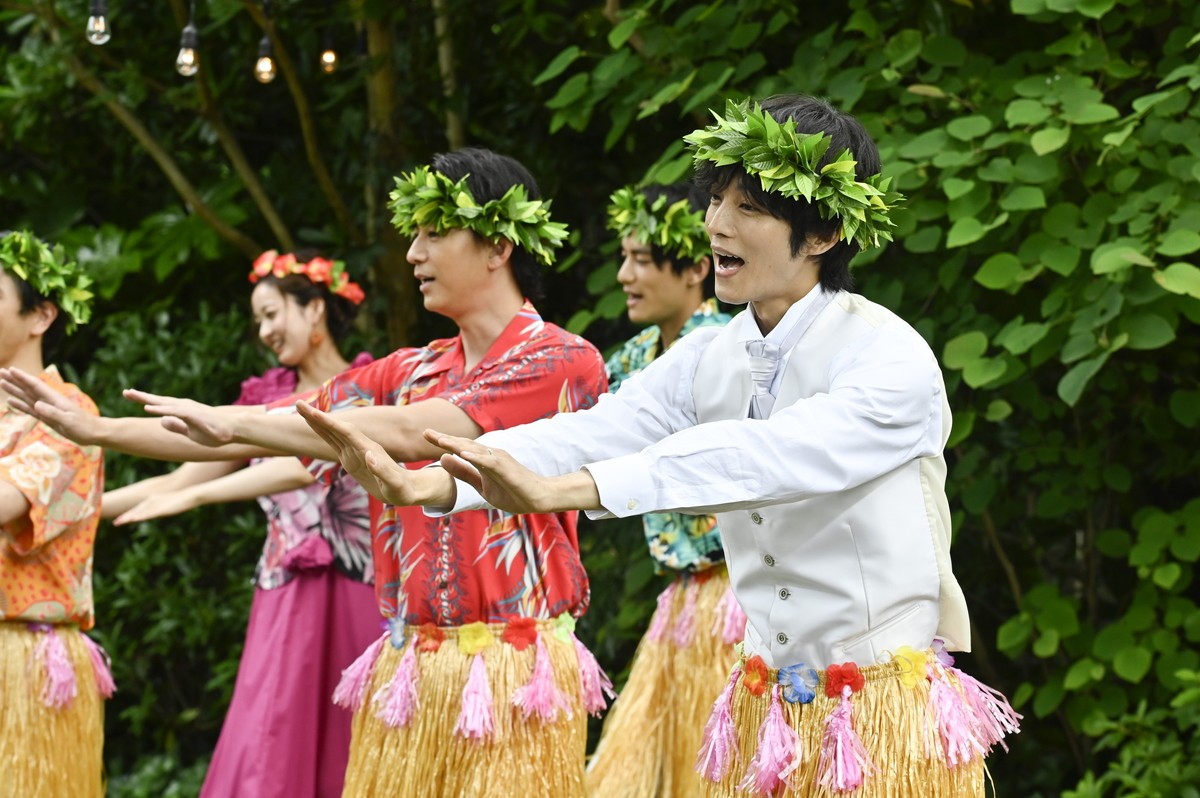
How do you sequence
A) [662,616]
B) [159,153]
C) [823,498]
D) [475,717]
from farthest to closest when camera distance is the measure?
[159,153], [662,616], [475,717], [823,498]

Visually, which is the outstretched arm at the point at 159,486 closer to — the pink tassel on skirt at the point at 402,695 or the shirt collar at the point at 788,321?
the pink tassel on skirt at the point at 402,695

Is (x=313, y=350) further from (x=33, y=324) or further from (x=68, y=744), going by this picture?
(x=68, y=744)

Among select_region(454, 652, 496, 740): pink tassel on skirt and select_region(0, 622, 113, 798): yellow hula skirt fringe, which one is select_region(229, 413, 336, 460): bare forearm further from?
select_region(0, 622, 113, 798): yellow hula skirt fringe

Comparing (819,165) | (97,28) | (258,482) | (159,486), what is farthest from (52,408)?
(97,28)

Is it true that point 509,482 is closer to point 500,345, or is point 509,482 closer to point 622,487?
point 622,487

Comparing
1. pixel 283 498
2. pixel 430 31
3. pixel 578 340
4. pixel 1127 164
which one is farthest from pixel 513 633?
pixel 430 31

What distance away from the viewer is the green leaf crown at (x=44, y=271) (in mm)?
3566

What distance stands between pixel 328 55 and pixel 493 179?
2.41 metres

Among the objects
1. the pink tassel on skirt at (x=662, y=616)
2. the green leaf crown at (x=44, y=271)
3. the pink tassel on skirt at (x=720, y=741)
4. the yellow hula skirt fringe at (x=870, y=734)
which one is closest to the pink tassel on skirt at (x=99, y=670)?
the green leaf crown at (x=44, y=271)

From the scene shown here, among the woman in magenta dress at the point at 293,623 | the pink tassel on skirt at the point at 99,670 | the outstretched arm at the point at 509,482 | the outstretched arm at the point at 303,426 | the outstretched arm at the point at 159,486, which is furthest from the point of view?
the outstretched arm at the point at 159,486

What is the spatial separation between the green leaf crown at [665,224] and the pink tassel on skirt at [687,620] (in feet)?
2.68

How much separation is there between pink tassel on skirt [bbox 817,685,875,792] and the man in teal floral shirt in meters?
1.61

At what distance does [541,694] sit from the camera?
2869 mm

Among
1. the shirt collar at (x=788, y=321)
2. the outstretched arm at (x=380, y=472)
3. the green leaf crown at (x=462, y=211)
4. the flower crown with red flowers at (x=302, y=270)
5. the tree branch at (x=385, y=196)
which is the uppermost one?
the tree branch at (x=385, y=196)
